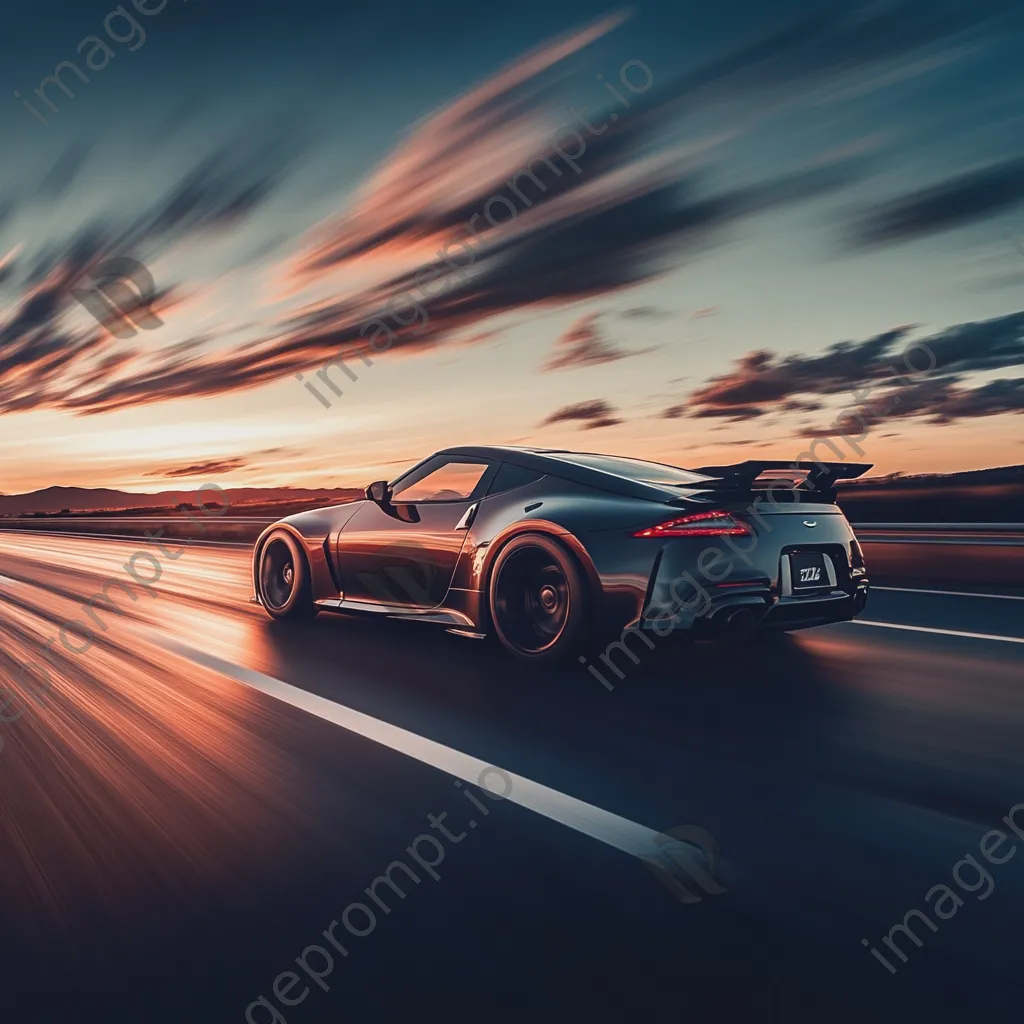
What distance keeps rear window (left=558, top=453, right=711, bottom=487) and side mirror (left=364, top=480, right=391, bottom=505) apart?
1.25 metres

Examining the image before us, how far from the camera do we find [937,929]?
2.60 metres

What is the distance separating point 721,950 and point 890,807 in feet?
4.37

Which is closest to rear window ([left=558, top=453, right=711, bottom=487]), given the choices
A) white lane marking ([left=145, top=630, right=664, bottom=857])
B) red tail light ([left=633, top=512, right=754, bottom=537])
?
red tail light ([left=633, top=512, right=754, bottom=537])

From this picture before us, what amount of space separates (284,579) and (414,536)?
2066 millimetres

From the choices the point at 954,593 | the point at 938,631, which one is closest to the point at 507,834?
the point at 938,631

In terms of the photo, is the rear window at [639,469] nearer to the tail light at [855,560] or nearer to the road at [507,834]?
the tail light at [855,560]

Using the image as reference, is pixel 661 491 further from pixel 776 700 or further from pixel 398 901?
pixel 398 901

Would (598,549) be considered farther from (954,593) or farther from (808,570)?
(954,593)

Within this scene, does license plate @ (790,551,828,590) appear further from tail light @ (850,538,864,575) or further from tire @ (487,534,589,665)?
tire @ (487,534,589,665)

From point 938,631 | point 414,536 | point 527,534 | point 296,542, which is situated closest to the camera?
point 527,534

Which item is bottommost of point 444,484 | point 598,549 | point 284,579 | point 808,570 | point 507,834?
point 507,834

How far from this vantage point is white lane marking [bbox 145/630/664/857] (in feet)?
10.7

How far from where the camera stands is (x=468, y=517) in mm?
6543

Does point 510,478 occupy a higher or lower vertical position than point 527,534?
higher
